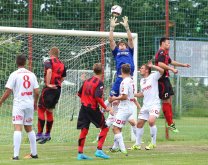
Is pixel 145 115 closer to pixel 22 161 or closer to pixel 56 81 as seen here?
pixel 56 81

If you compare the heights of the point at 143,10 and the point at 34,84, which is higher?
the point at 143,10

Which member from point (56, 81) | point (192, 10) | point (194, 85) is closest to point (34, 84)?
point (56, 81)

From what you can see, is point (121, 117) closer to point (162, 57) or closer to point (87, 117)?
point (87, 117)

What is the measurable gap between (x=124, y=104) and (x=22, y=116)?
2.45m

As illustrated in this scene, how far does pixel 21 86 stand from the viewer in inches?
589

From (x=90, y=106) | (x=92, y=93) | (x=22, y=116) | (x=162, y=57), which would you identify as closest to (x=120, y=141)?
(x=90, y=106)

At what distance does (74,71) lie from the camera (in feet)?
68.3

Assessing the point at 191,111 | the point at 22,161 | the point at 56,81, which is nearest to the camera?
the point at 22,161

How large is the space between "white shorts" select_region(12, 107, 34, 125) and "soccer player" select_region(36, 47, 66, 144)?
7.82ft

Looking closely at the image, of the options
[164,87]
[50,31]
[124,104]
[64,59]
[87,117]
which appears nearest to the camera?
[87,117]

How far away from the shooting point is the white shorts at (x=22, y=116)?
15.0m

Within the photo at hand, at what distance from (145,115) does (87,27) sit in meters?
9.74

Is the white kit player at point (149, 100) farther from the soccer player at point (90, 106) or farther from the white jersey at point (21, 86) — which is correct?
the white jersey at point (21, 86)

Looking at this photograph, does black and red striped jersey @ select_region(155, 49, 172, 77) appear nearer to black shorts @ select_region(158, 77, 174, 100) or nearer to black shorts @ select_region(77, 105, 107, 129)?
black shorts @ select_region(158, 77, 174, 100)
